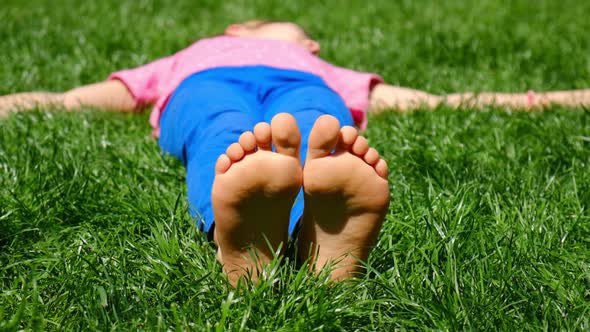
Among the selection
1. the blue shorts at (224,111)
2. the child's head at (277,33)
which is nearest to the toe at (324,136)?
the blue shorts at (224,111)

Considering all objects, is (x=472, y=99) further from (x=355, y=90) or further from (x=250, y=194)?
(x=250, y=194)

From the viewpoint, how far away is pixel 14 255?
1778 mm

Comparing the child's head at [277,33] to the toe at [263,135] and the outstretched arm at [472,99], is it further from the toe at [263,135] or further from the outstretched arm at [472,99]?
the toe at [263,135]

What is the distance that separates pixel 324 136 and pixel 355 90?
159cm

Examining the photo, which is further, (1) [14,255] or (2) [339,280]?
(1) [14,255]

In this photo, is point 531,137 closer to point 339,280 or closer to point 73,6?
point 339,280

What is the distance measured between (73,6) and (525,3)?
10.8 feet

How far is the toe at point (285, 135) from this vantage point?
1490 mm

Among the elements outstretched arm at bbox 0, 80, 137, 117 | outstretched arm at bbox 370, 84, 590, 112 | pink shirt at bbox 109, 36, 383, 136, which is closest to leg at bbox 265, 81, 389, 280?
pink shirt at bbox 109, 36, 383, 136

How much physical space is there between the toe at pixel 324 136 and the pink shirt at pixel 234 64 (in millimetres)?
1270

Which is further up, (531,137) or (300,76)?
(300,76)

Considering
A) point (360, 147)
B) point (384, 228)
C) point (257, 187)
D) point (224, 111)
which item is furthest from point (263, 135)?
point (224, 111)

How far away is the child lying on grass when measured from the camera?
151 centimetres

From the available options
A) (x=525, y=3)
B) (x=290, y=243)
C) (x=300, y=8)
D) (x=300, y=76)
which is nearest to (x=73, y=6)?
(x=300, y=8)
